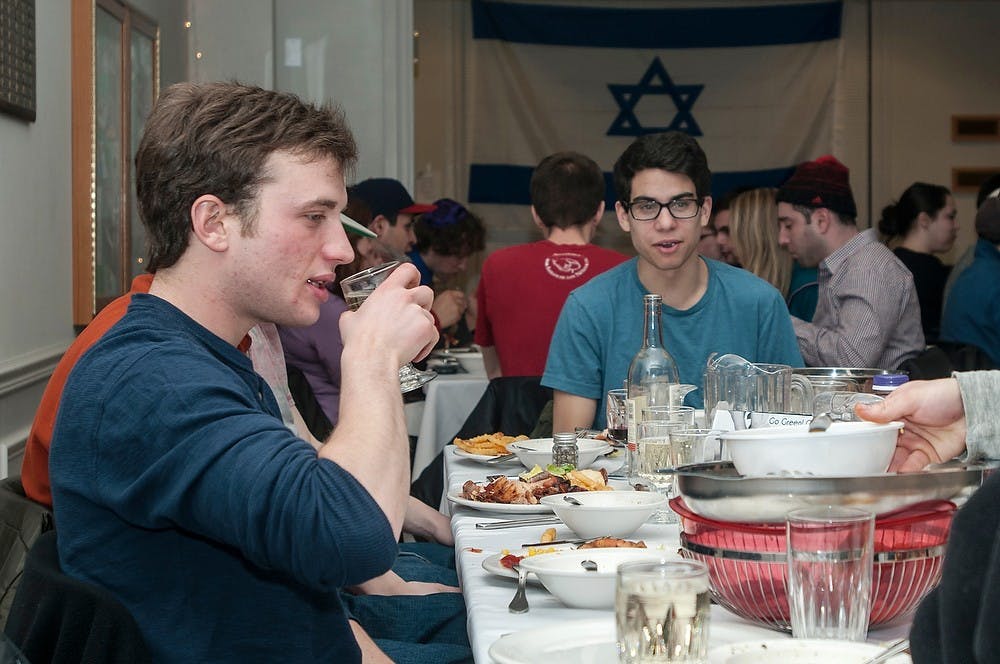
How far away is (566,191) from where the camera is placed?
4.20 m

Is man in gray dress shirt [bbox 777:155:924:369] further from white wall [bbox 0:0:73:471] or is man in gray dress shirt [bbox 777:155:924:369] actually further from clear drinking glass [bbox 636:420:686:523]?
white wall [bbox 0:0:73:471]

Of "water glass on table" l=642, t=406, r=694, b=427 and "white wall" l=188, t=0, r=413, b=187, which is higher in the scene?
"white wall" l=188, t=0, r=413, b=187

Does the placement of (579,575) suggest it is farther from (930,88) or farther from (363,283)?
(930,88)

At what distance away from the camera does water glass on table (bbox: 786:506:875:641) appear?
1006mm

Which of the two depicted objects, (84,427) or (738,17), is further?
(738,17)

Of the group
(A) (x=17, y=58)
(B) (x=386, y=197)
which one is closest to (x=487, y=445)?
(A) (x=17, y=58)

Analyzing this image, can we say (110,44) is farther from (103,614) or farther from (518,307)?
(103,614)

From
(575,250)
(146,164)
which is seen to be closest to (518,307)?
(575,250)

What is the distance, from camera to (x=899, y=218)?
20.2ft

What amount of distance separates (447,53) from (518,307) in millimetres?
4658

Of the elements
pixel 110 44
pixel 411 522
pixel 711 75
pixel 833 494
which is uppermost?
pixel 711 75

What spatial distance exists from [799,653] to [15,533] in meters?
1.00

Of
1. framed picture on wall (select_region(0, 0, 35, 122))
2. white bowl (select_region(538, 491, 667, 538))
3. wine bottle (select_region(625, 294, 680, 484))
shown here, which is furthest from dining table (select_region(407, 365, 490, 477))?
white bowl (select_region(538, 491, 667, 538))

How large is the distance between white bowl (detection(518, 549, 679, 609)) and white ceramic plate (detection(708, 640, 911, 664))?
0.23 meters
